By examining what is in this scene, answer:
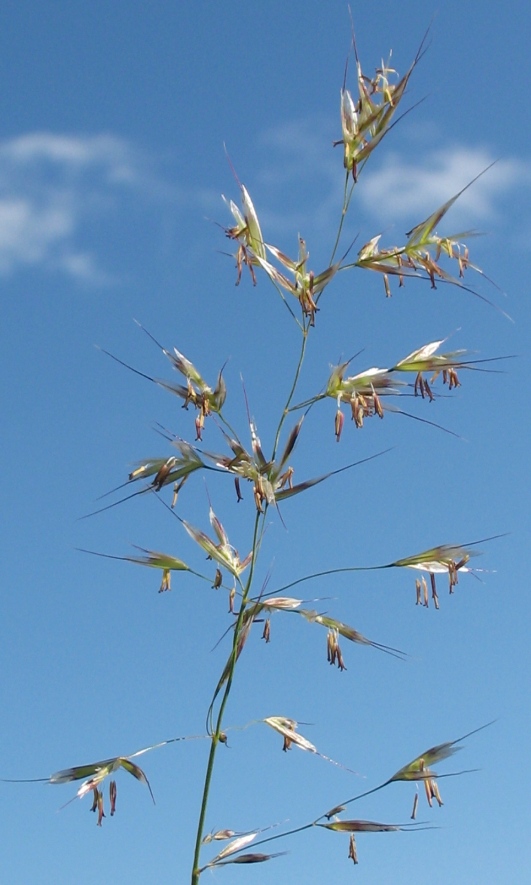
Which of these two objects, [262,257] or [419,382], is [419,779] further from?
[262,257]

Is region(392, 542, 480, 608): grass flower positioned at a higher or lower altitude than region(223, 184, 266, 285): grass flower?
lower

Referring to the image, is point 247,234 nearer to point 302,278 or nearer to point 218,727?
point 302,278

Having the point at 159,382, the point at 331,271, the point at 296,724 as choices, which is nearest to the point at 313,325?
the point at 331,271

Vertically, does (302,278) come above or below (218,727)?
above

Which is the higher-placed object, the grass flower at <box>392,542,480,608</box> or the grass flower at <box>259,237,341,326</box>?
the grass flower at <box>259,237,341,326</box>

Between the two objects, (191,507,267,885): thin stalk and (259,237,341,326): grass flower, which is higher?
(259,237,341,326): grass flower

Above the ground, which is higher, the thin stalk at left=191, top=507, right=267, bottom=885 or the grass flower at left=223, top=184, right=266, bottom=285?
the grass flower at left=223, top=184, right=266, bottom=285

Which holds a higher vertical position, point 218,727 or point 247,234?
point 247,234

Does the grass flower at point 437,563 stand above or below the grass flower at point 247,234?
below

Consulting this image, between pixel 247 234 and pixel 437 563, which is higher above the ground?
pixel 247 234

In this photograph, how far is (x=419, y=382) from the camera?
3.32 metres

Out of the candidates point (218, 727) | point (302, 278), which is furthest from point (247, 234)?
point (218, 727)

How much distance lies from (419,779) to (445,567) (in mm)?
629

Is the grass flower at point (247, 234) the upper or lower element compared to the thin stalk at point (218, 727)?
upper
